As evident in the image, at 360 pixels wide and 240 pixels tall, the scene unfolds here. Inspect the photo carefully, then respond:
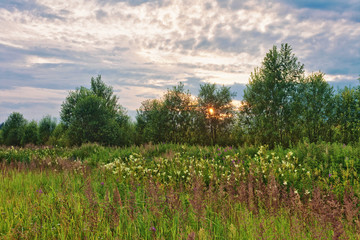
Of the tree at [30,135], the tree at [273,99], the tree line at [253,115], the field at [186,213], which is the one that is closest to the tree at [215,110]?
the tree line at [253,115]

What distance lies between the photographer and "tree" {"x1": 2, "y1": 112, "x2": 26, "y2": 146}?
120ft

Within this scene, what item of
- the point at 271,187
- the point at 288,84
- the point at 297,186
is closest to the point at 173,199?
the point at 271,187

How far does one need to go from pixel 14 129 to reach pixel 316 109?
3733 cm

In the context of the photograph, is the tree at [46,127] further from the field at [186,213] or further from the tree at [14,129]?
the field at [186,213]

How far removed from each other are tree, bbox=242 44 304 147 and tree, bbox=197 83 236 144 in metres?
3.67

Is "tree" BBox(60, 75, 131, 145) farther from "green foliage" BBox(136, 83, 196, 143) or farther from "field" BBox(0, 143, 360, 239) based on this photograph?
"field" BBox(0, 143, 360, 239)

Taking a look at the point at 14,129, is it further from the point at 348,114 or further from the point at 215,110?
the point at 348,114

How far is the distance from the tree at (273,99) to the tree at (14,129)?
100.0ft

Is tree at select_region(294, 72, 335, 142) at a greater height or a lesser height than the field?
greater

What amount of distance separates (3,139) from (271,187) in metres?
43.6

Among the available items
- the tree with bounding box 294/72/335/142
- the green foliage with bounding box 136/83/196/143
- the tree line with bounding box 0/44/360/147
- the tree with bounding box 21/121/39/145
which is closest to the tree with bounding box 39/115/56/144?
the tree with bounding box 21/121/39/145

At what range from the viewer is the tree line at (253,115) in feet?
72.5

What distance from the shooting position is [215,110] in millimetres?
28312

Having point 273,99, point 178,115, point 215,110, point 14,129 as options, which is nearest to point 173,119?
point 178,115
